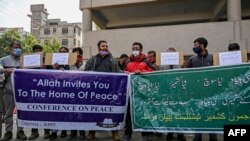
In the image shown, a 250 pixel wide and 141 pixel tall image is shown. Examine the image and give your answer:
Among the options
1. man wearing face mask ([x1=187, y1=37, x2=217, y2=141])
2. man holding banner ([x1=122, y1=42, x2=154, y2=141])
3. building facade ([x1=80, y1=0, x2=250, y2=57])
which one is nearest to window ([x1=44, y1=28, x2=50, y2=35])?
building facade ([x1=80, y1=0, x2=250, y2=57])

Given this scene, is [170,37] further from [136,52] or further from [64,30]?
[64,30]

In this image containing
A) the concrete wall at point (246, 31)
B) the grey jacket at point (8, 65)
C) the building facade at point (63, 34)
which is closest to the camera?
the grey jacket at point (8, 65)

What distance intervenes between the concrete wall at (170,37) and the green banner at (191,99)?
968 cm

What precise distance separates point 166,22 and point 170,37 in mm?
4100

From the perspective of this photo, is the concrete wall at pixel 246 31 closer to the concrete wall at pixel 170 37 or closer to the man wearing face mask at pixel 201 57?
the concrete wall at pixel 170 37

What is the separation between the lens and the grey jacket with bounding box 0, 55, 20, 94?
620cm

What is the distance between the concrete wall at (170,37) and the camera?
1482cm

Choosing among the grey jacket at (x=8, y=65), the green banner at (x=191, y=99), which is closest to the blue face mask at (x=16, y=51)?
the grey jacket at (x=8, y=65)

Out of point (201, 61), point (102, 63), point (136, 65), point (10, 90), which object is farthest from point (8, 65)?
point (201, 61)

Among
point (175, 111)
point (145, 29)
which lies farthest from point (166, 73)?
point (145, 29)

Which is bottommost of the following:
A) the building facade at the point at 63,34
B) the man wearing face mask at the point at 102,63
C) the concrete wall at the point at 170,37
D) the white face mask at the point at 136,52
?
the man wearing face mask at the point at 102,63

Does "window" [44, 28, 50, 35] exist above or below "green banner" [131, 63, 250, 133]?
above

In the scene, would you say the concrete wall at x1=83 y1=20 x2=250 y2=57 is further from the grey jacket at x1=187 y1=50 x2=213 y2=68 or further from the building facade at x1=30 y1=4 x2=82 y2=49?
the building facade at x1=30 y1=4 x2=82 y2=49

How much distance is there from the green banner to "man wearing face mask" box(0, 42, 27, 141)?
2335 millimetres
